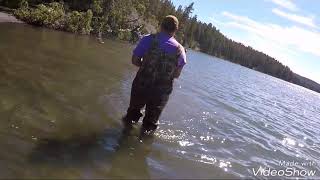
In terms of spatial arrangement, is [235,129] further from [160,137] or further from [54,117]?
[54,117]

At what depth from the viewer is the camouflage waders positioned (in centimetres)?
931

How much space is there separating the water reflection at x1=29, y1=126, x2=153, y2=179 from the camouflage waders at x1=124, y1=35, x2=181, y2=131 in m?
0.95

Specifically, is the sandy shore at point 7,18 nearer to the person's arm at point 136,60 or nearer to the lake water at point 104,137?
the lake water at point 104,137

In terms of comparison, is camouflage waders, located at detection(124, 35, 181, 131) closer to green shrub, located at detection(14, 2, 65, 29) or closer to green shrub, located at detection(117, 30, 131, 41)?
green shrub, located at detection(14, 2, 65, 29)

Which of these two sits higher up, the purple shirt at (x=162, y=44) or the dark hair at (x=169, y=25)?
the dark hair at (x=169, y=25)

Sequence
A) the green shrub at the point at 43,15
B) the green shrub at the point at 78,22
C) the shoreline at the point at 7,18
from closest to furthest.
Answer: the shoreline at the point at 7,18, the green shrub at the point at 43,15, the green shrub at the point at 78,22

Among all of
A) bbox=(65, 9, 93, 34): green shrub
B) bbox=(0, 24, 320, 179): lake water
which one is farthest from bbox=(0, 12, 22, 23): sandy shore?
bbox=(0, 24, 320, 179): lake water

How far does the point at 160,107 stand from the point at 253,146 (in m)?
3.79

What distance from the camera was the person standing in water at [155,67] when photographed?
9.23m

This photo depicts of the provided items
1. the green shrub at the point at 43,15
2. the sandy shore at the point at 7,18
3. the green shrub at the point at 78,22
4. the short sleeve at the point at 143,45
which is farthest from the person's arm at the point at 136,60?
the green shrub at the point at 78,22

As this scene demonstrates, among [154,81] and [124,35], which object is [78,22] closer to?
[124,35]

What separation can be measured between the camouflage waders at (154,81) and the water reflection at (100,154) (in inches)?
37.5

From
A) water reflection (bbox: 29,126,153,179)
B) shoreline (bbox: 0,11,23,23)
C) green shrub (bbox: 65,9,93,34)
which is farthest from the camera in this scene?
green shrub (bbox: 65,9,93,34)

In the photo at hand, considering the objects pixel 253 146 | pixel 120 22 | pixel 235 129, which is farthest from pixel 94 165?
pixel 120 22
